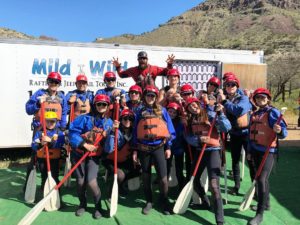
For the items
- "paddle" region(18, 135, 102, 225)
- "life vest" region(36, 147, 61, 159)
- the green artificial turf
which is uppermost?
"life vest" region(36, 147, 61, 159)

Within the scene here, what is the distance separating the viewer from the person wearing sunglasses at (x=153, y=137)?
17.2 ft

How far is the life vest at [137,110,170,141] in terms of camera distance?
5.22m

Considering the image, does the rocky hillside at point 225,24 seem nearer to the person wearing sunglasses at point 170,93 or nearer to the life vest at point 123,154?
the person wearing sunglasses at point 170,93

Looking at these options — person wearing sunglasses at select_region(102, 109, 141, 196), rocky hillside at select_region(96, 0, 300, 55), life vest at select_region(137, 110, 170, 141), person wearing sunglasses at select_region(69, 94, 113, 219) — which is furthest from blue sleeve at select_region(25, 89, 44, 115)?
rocky hillside at select_region(96, 0, 300, 55)

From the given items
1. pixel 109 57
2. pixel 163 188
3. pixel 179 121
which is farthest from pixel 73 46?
pixel 163 188

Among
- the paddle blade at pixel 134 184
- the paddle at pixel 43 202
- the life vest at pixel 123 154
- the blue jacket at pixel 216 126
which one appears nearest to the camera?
the paddle at pixel 43 202

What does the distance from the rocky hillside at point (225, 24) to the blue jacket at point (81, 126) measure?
79.7 m

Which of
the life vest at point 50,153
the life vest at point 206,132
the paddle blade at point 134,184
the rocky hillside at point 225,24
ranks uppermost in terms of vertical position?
the rocky hillside at point 225,24

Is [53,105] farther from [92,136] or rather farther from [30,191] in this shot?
[30,191]

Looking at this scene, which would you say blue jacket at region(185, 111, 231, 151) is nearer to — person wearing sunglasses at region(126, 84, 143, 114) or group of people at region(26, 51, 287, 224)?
group of people at region(26, 51, 287, 224)

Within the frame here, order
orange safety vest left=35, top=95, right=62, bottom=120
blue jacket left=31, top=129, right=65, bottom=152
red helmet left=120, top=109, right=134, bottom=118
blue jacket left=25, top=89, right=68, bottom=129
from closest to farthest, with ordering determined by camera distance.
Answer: blue jacket left=31, top=129, right=65, bottom=152, red helmet left=120, top=109, right=134, bottom=118, orange safety vest left=35, top=95, right=62, bottom=120, blue jacket left=25, top=89, right=68, bottom=129

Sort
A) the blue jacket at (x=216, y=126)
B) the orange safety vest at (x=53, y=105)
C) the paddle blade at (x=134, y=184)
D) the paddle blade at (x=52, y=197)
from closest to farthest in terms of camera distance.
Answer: the blue jacket at (x=216, y=126)
the paddle blade at (x=52, y=197)
the orange safety vest at (x=53, y=105)
the paddle blade at (x=134, y=184)

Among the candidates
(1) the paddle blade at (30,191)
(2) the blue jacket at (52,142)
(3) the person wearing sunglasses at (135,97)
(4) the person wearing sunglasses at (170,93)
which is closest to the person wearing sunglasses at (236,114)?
(4) the person wearing sunglasses at (170,93)

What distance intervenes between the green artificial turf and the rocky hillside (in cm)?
7870
